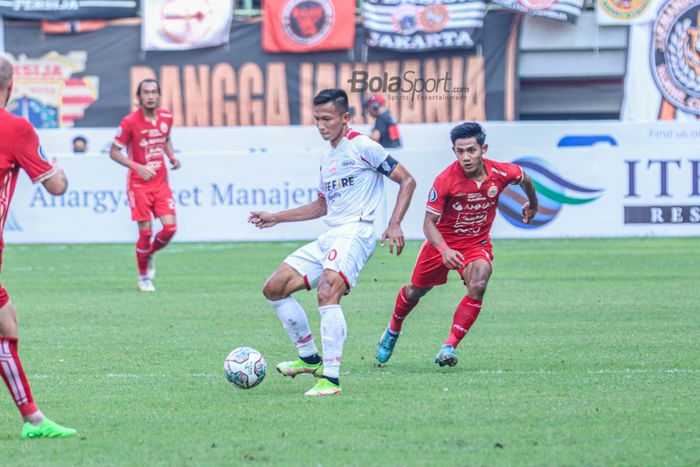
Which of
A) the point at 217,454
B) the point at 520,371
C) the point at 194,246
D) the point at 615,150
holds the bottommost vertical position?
the point at 194,246

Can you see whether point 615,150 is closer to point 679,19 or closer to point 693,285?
point 693,285

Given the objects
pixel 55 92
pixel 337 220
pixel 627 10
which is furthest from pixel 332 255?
pixel 55 92

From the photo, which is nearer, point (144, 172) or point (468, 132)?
point (468, 132)

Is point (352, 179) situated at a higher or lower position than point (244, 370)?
higher

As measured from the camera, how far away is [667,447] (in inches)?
244

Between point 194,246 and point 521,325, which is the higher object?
point 521,325

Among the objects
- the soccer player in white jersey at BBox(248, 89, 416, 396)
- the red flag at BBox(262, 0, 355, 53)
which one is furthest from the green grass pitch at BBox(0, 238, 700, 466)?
the red flag at BBox(262, 0, 355, 53)

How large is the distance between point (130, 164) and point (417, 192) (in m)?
7.29

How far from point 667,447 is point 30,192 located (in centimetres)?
Answer: 1668

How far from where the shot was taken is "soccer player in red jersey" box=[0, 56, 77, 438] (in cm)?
638

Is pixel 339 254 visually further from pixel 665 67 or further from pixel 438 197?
pixel 665 67

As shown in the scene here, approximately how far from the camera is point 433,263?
951cm

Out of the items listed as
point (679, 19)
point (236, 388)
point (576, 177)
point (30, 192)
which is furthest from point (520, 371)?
point (679, 19)

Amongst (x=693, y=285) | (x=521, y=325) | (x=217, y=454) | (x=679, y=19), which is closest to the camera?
(x=217, y=454)
